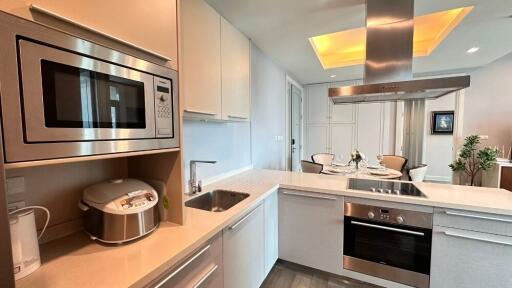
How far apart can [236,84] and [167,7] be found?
91cm

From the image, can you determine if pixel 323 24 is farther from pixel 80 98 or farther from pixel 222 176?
pixel 80 98

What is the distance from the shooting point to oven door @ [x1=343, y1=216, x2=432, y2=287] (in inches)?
61.6

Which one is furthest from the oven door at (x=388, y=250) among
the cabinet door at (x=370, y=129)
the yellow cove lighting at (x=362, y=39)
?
the cabinet door at (x=370, y=129)

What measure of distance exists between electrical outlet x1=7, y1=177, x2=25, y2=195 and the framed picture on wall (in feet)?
20.7

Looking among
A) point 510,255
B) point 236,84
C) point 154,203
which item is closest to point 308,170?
point 236,84

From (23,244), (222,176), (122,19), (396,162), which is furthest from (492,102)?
(23,244)

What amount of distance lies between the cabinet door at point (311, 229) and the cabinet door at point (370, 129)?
3.63 m

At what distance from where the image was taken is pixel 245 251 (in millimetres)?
1467

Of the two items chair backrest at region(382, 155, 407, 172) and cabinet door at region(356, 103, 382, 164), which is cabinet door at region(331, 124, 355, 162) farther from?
chair backrest at region(382, 155, 407, 172)

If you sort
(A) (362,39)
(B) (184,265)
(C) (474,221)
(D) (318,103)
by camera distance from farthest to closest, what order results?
1. (D) (318,103)
2. (A) (362,39)
3. (C) (474,221)
4. (B) (184,265)

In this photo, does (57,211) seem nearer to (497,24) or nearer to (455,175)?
(497,24)

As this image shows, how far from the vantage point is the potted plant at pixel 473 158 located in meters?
3.79

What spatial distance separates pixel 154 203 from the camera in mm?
999

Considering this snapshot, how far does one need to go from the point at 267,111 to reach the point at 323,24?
4.40 feet
